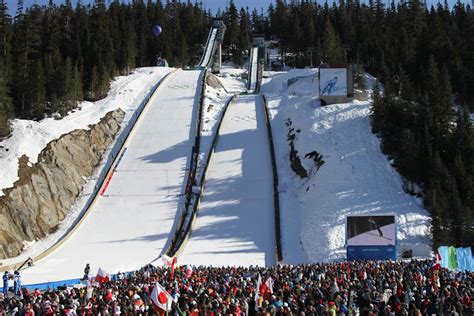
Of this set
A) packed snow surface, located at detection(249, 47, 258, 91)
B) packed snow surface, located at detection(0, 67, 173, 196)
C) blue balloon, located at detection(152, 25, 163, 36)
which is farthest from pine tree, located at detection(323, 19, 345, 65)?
blue balloon, located at detection(152, 25, 163, 36)

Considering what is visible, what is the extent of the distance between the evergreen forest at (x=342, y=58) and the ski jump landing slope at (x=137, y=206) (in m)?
7.60

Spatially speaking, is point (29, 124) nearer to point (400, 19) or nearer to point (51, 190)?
point (51, 190)

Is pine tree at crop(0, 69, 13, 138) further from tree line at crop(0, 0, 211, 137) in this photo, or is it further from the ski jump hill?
the ski jump hill

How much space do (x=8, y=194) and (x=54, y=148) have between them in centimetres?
688

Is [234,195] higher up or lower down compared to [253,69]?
lower down

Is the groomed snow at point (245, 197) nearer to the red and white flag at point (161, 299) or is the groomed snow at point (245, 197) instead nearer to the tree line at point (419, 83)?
Result: the tree line at point (419, 83)

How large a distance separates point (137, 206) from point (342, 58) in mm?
38388

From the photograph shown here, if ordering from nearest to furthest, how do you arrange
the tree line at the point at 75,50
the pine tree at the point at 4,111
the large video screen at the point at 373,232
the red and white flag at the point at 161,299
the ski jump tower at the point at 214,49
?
the red and white flag at the point at 161,299, the large video screen at the point at 373,232, the pine tree at the point at 4,111, the tree line at the point at 75,50, the ski jump tower at the point at 214,49

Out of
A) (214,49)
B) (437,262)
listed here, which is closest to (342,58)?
(214,49)

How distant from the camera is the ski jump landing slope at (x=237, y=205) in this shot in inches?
1309

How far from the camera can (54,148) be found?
42500mm

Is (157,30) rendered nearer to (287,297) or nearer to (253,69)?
(253,69)

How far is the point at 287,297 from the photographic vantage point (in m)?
16.8

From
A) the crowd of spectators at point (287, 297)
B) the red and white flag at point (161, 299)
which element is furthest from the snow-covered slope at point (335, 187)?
the red and white flag at point (161, 299)
